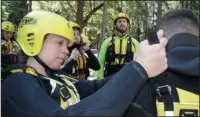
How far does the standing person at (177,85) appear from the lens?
1.92 metres

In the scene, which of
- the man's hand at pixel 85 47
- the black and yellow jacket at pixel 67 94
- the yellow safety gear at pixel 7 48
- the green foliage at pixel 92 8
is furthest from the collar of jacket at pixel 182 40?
the green foliage at pixel 92 8

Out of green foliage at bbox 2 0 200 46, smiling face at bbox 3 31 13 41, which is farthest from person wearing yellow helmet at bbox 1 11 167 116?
green foliage at bbox 2 0 200 46

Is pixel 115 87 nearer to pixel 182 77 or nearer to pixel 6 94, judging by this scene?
pixel 182 77

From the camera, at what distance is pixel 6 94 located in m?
2.93

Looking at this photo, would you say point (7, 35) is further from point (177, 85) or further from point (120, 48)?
point (177, 85)

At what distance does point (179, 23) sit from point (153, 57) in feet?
0.90

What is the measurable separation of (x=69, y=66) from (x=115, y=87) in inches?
162

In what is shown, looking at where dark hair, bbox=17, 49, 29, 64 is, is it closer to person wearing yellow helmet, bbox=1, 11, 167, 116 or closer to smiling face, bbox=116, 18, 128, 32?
person wearing yellow helmet, bbox=1, 11, 167, 116

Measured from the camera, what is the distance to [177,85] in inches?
77.1

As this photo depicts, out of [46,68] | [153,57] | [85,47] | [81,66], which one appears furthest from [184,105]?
[81,66]

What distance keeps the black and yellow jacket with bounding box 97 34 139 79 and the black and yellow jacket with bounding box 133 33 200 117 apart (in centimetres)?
615

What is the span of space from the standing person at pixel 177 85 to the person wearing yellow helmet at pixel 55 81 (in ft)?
0.25

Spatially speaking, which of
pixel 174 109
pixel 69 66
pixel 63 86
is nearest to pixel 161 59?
pixel 174 109

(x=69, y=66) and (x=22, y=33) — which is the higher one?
(x=22, y=33)
